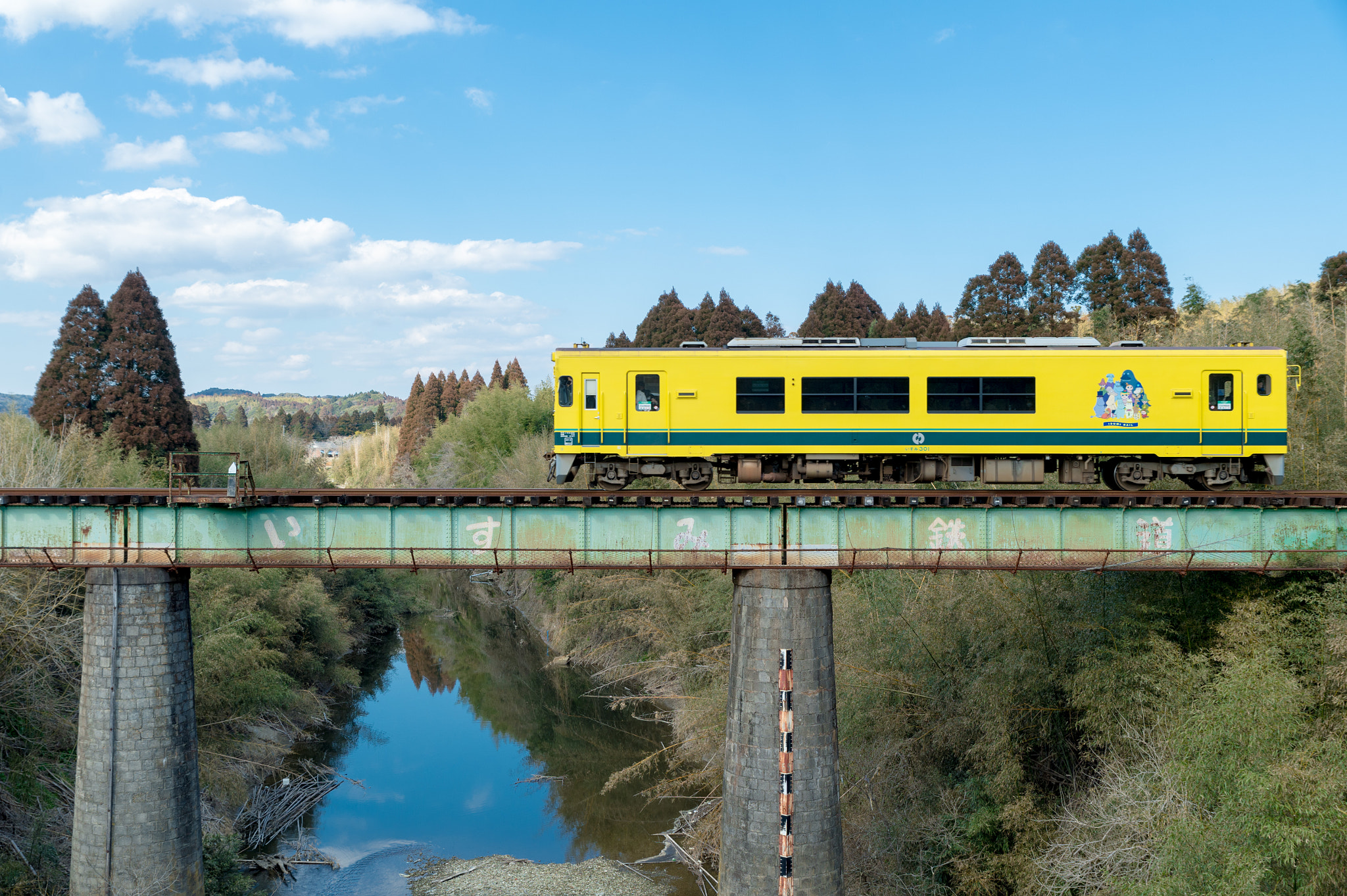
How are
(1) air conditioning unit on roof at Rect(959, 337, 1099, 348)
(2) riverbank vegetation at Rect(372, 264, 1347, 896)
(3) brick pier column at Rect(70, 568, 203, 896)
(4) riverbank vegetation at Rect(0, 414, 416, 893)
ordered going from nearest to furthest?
(2) riverbank vegetation at Rect(372, 264, 1347, 896) → (3) brick pier column at Rect(70, 568, 203, 896) → (1) air conditioning unit on roof at Rect(959, 337, 1099, 348) → (4) riverbank vegetation at Rect(0, 414, 416, 893)

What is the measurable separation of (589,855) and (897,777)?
9209 mm

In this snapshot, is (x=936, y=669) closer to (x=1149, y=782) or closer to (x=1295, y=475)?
(x=1149, y=782)

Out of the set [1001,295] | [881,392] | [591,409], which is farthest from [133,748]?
[1001,295]

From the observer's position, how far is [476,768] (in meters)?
28.9

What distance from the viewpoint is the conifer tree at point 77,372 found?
4072 centimetres

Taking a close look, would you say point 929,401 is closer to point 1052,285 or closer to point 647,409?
point 647,409

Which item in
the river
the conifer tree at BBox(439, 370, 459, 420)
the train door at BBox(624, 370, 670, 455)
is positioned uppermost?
the conifer tree at BBox(439, 370, 459, 420)

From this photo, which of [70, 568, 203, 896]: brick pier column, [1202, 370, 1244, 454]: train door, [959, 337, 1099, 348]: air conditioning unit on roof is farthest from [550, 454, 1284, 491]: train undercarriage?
[70, 568, 203, 896]: brick pier column

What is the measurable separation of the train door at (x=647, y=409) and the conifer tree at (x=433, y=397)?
10014 centimetres

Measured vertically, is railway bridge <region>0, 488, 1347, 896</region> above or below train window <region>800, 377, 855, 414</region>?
below

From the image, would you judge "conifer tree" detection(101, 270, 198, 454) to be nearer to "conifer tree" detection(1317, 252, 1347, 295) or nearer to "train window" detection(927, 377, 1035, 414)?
"train window" detection(927, 377, 1035, 414)

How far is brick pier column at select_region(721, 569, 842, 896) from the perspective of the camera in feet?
50.0

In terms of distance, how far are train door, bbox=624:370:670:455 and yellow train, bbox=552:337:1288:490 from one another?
0.07 ft

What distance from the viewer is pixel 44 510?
1641 centimetres
